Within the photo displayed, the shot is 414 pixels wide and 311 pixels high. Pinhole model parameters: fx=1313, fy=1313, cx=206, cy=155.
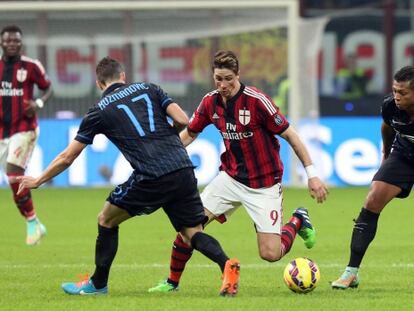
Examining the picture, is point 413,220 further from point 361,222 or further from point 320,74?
point 320,74

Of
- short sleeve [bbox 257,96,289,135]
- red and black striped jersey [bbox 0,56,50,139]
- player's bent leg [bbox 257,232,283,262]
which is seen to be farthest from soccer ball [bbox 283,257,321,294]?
red and black striped jersey [bbox 0,56,50,139]

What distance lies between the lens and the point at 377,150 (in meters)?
22.0

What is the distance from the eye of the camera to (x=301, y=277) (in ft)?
32.7

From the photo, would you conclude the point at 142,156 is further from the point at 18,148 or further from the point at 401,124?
the point at 18,148

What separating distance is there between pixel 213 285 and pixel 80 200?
9714mm

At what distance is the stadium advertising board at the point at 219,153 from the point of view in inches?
864

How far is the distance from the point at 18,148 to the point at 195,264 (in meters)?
3.27

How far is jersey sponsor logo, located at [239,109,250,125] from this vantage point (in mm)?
10398

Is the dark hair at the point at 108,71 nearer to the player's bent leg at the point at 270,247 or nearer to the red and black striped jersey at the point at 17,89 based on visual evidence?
the player's bent leg at the point at 270,247

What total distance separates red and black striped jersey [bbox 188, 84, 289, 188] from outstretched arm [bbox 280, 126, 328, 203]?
0.10 metres

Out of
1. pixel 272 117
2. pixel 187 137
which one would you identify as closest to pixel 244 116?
pixel 272 117

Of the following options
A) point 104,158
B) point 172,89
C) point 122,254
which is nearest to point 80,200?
point 104,158

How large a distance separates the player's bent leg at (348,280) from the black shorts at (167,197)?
123cm

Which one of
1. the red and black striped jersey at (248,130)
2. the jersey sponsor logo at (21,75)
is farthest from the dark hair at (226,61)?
the jersey sponsor logo at (21,75)
